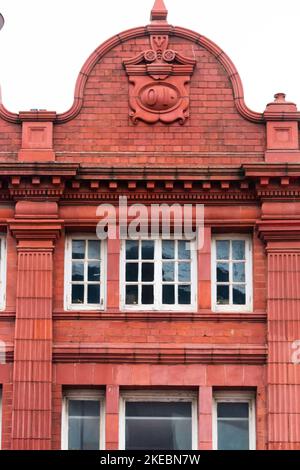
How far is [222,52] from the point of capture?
34188mm

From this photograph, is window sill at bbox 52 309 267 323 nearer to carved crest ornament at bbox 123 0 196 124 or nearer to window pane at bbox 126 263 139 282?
window pane at bbox 126 263 139 282

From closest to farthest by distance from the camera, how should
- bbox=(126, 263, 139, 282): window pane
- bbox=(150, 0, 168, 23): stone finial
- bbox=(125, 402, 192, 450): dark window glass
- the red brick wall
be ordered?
1. bbox=(125, 402, 192, 450): dark window glass
2. bbox=(126, 263, 139, 282): window pane
3. the red brick wall
4. bbox=(150, 0, 168, 23): stone finial

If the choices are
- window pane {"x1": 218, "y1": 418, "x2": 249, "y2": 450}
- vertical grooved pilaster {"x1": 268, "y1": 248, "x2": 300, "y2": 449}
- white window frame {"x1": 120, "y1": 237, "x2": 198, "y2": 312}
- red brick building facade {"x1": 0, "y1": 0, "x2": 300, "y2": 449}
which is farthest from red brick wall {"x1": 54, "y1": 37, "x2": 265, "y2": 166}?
window pane {"x1": 218, "y1": 418, "x2": 249, "y2": 450}

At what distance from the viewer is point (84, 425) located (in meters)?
32.5

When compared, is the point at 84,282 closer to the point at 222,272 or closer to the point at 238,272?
the point at 222,272

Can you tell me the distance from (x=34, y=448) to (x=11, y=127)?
666 cm

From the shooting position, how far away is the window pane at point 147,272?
33.3 m

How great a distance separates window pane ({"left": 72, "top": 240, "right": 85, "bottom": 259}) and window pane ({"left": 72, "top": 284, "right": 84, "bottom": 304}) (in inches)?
24.1

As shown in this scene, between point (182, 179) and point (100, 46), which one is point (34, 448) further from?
point (100, 46)

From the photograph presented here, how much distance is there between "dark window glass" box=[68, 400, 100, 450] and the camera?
32344mm

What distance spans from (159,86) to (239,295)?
4.62 m

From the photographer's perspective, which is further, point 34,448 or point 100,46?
point 100,46

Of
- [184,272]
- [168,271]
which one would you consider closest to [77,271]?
[168,271]

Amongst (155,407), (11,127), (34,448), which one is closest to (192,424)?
(155,407)
